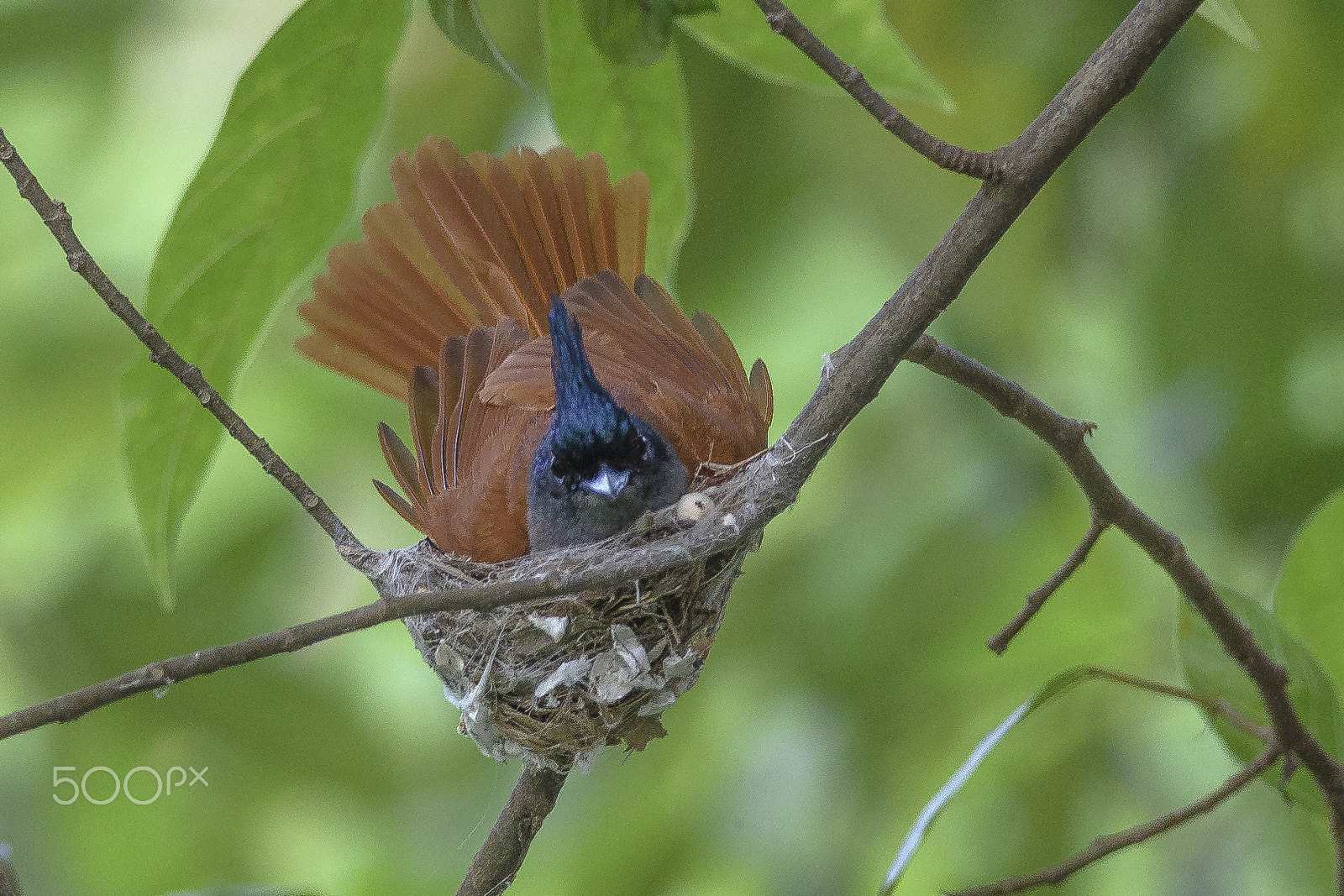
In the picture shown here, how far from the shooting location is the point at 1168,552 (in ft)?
3.19

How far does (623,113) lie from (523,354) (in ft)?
1.01

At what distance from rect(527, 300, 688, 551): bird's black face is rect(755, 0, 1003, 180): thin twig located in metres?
0.48

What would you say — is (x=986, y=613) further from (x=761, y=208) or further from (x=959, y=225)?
(x=959, y=225)

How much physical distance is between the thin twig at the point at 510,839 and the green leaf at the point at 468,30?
56 centimetres

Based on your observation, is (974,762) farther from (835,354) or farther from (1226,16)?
(1226,16)

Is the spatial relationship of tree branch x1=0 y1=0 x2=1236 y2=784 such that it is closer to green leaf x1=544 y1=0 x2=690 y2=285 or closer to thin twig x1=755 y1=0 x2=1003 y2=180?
thin twig x1=755 y1=0 x2=1003 y2=180

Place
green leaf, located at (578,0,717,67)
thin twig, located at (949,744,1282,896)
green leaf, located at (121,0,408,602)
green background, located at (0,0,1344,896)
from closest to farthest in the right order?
green leaf, located at (578,0,717,67), green leaf, located at (121,0,408,602), thin twig, located at (949,744,1282,896), green background, located at (0,0,1344,896)

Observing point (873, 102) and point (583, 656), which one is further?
point (583, 656)

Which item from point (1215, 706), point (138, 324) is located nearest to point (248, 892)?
point (138, 324)

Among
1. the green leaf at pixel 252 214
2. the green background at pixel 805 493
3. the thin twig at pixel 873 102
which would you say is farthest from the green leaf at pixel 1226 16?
the green background at pixel 805 493

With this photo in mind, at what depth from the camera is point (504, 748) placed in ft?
3.43

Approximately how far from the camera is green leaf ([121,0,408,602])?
2.69 ft
